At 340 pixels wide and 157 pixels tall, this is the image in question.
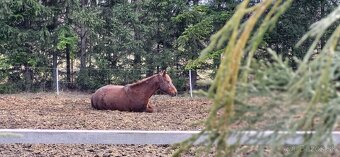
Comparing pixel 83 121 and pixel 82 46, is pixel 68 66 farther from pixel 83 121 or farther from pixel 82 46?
pixel 83 121

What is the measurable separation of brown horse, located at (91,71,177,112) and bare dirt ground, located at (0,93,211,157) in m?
0.26

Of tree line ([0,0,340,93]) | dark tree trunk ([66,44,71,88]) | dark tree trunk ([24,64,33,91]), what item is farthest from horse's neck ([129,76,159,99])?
dark tree trunk ([24,64,33,91])

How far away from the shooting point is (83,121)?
5.89 metres

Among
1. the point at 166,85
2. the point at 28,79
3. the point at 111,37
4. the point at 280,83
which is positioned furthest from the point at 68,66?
the point at 280,83

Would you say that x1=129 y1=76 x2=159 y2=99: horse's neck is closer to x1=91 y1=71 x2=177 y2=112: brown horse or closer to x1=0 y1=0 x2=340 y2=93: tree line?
x1=91 y1=71 x2=177 y2=112: brown horse

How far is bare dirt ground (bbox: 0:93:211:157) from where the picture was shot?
4.21 metres

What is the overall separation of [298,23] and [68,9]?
6475 mm

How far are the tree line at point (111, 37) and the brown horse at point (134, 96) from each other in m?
5.51

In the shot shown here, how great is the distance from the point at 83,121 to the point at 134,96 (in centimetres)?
231

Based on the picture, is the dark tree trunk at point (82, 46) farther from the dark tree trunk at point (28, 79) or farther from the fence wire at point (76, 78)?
the dark tree trunk at point (28, 79)

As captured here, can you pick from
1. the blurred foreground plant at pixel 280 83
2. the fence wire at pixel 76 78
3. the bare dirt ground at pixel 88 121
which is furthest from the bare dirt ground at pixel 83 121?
the fence wire at pixel 76 78

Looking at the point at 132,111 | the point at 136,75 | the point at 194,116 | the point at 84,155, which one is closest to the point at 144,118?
the point at 194,116

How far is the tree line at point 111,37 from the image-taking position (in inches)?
551

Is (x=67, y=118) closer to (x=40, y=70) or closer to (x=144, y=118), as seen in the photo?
(x=144, y=118)
